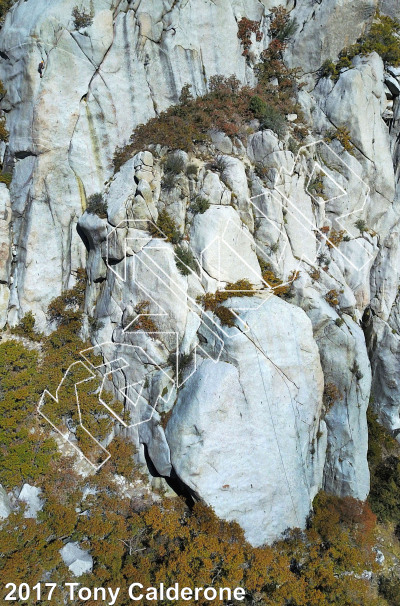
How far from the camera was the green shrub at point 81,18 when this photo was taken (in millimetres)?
22594

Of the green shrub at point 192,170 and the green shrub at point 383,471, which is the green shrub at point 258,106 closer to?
the green shrub at point 192,170

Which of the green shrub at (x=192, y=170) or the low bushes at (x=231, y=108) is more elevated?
the low bushes at (x=231, y=108)

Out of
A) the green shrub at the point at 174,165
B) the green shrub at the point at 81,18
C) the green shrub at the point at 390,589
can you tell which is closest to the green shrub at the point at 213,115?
the green shrub at the point at 174,165

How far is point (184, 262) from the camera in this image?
59.5ft

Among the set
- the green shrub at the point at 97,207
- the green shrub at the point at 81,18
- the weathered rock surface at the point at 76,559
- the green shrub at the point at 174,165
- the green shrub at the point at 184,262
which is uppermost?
the green shrub at the point at 81,18

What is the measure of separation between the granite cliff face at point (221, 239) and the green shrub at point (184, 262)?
0.72 ft

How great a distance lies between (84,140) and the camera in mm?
22500

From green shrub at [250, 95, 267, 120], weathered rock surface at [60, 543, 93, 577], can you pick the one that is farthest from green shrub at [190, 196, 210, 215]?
weathered rock surface at [60, 543, 93, 577]

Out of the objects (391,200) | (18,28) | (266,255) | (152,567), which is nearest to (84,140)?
(18,28)

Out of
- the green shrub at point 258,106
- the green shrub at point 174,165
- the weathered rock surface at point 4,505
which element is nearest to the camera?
the weathered rock surface at point 4,505

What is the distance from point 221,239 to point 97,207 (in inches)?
301

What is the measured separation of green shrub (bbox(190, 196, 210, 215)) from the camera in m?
18.9

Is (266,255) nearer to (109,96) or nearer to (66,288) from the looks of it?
(66,288)

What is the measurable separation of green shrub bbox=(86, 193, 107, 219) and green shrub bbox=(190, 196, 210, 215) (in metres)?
5.20
